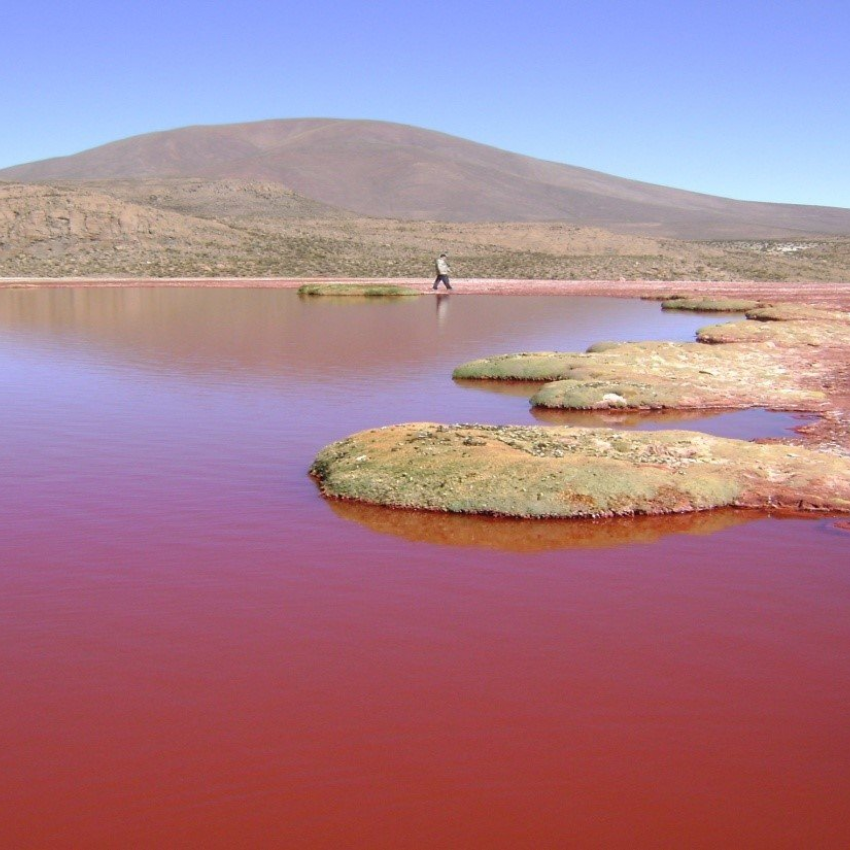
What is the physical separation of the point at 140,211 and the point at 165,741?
3348 inches

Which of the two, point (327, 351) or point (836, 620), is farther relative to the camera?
point (327, 351)

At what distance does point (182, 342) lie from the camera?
30734 mm

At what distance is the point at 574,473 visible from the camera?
42.2 feet

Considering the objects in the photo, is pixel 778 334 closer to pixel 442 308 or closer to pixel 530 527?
pixel 442 308

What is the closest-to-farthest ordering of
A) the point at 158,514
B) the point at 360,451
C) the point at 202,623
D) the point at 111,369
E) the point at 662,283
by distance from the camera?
1. the point at 202,623
2. the point at 158,514
3. the point at 360,451
4. the point at 111,369
5. the point at 662,283

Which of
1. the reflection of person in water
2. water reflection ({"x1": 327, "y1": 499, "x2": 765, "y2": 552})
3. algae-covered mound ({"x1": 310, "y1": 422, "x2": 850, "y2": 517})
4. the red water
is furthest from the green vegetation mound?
the red water

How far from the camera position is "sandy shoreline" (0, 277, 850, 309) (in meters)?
57.6

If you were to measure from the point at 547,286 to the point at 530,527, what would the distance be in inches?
2062

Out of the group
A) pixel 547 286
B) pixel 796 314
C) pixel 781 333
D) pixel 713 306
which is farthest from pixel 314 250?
pixel 781 333

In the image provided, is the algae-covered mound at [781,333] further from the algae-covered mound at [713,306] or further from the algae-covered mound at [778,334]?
the algae-covered mound at [713,306]

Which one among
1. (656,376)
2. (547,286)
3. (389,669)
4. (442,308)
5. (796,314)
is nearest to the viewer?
(389,669)

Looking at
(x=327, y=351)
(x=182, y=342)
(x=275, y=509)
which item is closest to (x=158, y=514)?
(x=275, y=509)

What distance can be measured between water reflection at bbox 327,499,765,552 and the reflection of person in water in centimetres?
2519

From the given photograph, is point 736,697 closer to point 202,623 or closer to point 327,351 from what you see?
point 202,623
